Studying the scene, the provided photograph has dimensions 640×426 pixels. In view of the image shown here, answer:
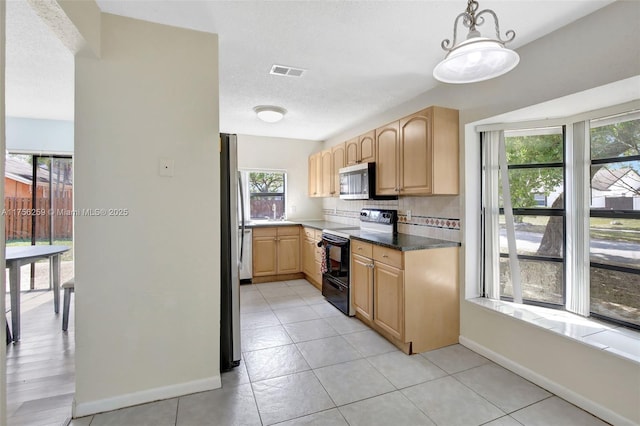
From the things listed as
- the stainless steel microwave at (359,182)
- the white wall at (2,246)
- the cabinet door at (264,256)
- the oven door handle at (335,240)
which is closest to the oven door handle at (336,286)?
the oven door handle at (335,240)

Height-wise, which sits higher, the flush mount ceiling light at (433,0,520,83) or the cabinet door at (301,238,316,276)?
the flush mount ceiling light at (433,0,520,83)

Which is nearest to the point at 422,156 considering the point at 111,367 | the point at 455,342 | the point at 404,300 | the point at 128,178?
A: the point at 404,300

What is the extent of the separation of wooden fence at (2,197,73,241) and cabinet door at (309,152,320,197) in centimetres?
374

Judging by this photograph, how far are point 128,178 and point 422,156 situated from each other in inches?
88.9

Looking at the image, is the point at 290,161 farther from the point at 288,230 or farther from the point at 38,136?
the point at 38,136

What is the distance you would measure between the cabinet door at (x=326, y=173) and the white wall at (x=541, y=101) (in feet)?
6.75

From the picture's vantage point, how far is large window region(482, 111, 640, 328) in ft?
6.55

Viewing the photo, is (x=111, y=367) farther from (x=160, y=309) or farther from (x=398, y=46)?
(x=398, y=46)

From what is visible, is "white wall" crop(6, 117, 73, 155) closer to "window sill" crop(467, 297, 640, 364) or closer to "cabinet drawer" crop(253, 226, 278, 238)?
"cabinet drawer" crop(253, 226, 278, 238)

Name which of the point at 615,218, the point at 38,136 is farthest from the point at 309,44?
the point at 38,136

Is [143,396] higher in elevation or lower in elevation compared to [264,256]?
lower

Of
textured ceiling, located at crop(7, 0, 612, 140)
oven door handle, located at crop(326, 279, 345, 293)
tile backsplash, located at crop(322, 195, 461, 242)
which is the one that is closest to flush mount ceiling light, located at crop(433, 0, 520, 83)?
textured ceiling, located at crop(7, 0, 612, 140)

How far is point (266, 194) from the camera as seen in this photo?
17.7 ft

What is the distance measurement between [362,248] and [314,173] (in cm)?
238
